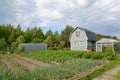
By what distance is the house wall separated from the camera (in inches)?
1463

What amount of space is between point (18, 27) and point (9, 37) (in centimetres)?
1019

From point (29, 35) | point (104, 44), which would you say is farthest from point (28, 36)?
point (104, 44)

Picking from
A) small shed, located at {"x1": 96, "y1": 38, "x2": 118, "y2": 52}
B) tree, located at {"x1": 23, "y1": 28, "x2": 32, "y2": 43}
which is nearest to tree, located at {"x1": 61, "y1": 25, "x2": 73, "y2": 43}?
tree, located at {"x1": 23, "y1": 28, "x2": 32, "y2": 43}

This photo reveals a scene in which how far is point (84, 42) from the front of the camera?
37250 mm

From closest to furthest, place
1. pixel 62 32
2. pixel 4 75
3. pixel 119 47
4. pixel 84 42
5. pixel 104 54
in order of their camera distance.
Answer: pixel 4 75
pixel 104 54
pixel 119 47
pixel 84 42
pixel 62 32

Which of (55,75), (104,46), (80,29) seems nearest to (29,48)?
(80,29)

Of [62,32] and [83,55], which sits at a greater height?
[62,32]

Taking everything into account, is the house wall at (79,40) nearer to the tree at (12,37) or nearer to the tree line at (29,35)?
the tree line at (29,35)

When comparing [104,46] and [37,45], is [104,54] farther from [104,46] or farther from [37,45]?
[37,45]

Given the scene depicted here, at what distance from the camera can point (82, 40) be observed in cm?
3769

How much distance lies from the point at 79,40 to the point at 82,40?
80 centimetres

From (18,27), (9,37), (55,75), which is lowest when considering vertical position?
(55,75)

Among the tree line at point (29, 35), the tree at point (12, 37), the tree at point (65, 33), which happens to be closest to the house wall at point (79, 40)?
the tree line at point (29, 35)

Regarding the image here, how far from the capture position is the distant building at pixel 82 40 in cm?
3691
